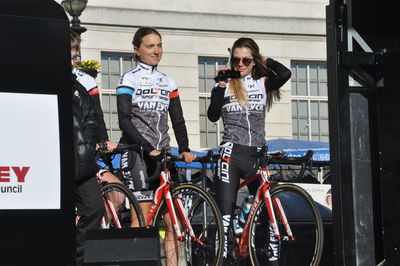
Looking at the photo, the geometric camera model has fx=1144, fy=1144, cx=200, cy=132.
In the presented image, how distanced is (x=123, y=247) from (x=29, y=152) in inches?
43.3

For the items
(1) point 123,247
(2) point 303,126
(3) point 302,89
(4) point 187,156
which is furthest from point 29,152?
(2) point 303,126

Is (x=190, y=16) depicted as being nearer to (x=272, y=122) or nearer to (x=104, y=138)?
(x=272, y=122)

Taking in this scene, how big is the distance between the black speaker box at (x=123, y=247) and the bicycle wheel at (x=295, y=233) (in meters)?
2.19

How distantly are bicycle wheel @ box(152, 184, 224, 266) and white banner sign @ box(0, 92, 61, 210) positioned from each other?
2.87 meters

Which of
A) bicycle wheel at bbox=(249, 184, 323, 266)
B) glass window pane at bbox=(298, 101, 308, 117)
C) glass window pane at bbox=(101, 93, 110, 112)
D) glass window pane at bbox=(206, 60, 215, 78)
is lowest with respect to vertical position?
bicycle wheel at bbox=(249, 184, 323, 266)

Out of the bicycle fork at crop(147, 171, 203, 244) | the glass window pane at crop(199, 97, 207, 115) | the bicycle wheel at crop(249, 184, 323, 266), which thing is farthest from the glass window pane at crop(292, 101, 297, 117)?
the bicycle fork at crop(147, 171, 203, 244)

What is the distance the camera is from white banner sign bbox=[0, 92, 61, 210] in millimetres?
5656

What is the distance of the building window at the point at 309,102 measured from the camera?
32531 millimetres

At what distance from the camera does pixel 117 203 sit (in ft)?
28.1

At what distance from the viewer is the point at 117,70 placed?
3019 cm

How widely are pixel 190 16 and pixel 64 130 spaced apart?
26338mm

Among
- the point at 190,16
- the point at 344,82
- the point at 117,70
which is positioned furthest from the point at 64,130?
the point at 190,16

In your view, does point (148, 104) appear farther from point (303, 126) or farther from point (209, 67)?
point (303, 126)

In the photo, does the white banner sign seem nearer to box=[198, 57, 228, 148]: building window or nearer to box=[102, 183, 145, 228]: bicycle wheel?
A: box=[102, 183, 145, 228]: bicycle wheel
